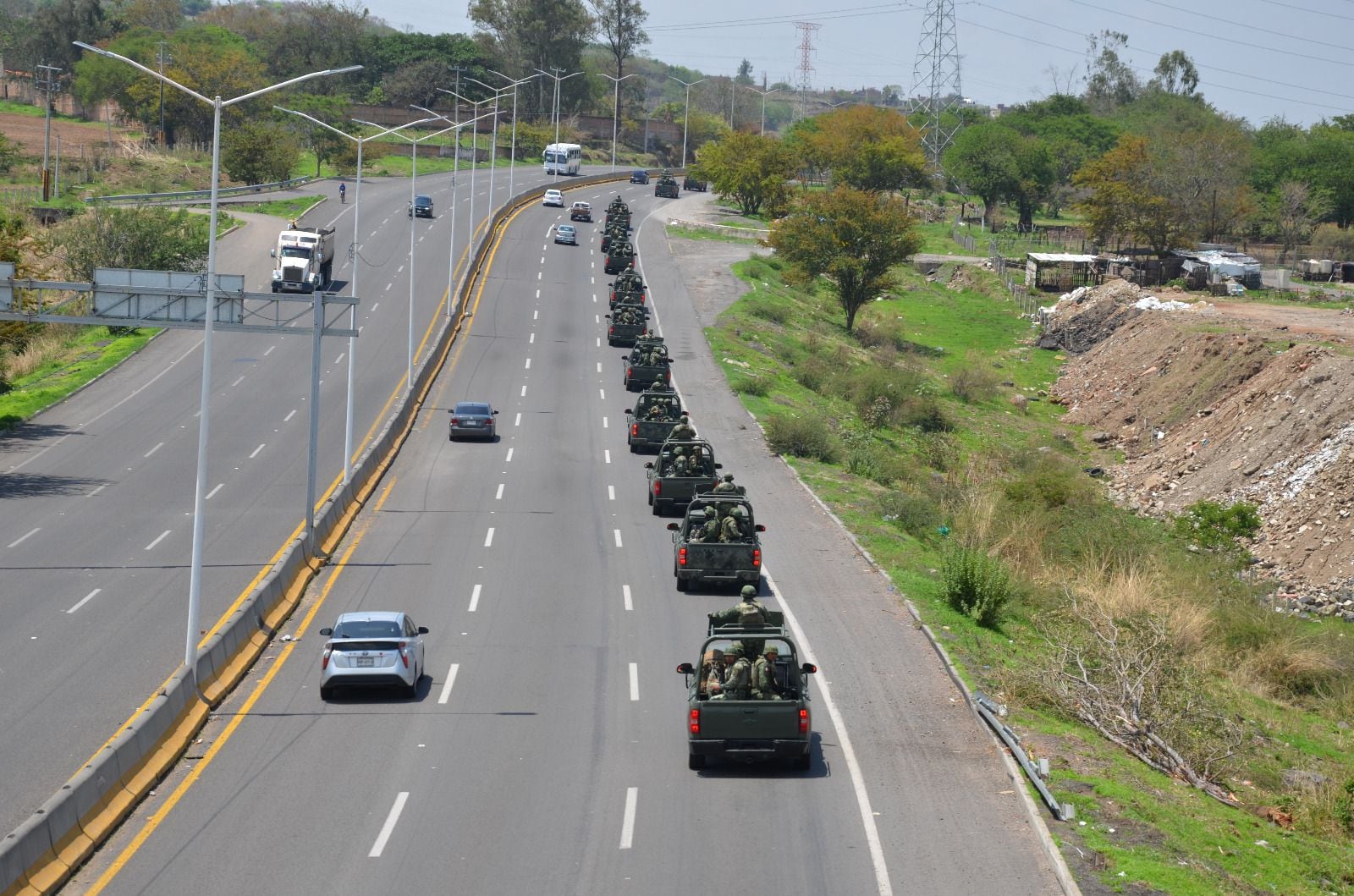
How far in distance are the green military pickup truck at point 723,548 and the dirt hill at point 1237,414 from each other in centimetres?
1627

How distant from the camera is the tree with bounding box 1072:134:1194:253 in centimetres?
9550

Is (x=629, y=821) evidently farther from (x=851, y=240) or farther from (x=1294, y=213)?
(x=1294, y=213)

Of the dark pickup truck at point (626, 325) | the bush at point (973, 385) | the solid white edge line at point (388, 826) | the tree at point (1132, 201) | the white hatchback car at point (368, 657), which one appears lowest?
the solid white edge line at point (388, 826)

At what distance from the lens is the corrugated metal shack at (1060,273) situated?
3622 inches

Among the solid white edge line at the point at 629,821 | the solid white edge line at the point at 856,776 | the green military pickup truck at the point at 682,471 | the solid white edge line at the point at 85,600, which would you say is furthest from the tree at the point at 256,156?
the solid white edge line at the point at 629,821

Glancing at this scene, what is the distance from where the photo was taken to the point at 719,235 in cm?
10556

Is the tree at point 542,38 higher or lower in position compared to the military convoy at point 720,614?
higher

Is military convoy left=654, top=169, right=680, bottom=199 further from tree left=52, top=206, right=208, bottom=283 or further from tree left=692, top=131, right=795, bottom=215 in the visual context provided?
tree left=52, top=206, right=208, bottom=283

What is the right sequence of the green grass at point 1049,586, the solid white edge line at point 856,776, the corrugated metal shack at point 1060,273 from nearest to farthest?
the solid white edge line at point 856,776, the green grass at point 1049,586, the corrugated metal shack at point 1060,273

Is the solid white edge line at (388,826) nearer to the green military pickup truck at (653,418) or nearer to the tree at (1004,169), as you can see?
the green military pickup truck at (653,418)

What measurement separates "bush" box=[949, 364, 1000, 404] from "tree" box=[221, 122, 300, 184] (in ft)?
213

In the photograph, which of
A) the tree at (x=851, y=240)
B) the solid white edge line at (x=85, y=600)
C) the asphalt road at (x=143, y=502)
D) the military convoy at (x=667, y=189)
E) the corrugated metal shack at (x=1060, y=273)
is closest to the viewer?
the asphalt road at (x=143, y=502)

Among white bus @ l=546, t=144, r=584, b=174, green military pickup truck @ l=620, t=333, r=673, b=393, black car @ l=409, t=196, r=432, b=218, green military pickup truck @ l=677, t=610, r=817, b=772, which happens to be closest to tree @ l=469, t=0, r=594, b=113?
white bus @ l=546, t=144, r=584, b=174

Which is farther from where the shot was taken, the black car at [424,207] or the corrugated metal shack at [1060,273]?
the black car at [424,207]
